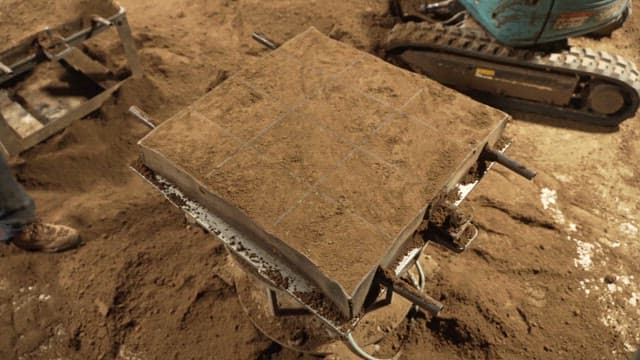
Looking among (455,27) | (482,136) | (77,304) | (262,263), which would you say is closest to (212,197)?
(262,263)

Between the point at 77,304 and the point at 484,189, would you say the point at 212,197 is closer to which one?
the point at 77,304

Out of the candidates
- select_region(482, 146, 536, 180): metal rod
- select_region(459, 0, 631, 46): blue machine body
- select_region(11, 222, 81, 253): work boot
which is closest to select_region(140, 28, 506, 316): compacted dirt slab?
select_region(482, 146, 536, 180): metal rod

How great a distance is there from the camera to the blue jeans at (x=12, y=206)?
3.17 m

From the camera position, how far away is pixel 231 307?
337 centimetres

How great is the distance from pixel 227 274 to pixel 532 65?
2.90 meters

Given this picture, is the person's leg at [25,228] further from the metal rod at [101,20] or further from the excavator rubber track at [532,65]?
the excavator rubber track at [532,65]

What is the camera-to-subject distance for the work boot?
3467 mm

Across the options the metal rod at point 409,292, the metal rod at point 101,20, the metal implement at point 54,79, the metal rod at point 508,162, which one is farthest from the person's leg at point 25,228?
the metal rod at point 508,162

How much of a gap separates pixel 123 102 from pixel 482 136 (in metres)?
3.09

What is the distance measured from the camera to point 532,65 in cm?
432

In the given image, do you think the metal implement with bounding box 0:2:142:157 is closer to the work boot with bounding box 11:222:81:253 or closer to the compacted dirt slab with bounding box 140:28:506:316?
the work boot with bounding box 11:222:81:253

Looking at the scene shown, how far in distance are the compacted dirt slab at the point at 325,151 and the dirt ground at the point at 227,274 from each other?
1.17 m

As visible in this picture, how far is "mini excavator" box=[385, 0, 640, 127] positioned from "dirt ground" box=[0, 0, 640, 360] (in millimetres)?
233

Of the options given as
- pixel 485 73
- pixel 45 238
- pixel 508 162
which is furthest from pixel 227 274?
pixel 485 73
